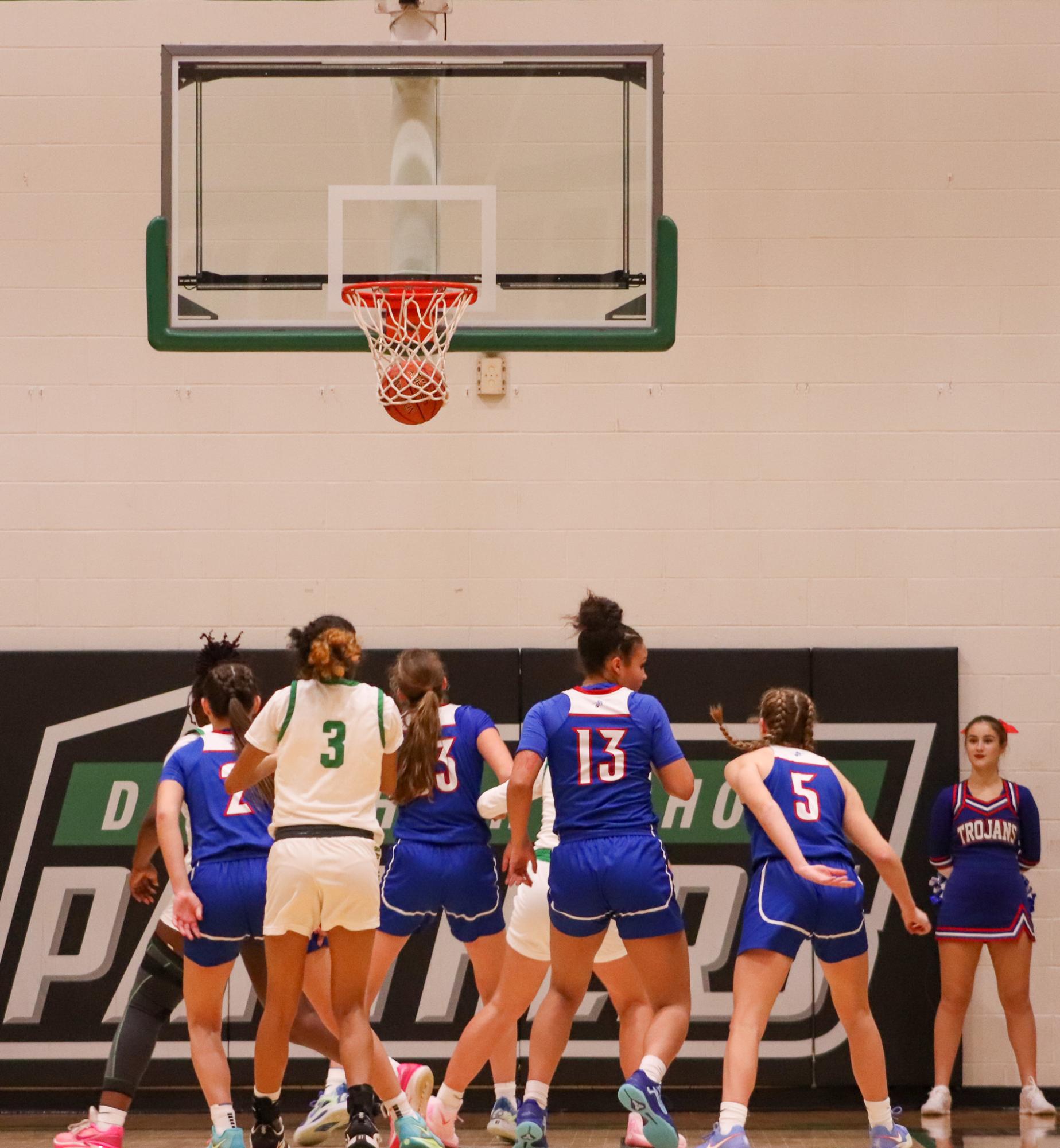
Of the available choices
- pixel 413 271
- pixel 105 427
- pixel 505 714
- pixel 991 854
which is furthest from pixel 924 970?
pixel 105 427

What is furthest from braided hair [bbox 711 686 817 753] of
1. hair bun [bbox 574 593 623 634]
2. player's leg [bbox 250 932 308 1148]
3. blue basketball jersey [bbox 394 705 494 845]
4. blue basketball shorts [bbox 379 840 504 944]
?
player's leg [bbox 250 932 308 1148]

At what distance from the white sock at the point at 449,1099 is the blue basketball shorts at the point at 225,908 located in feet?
3.66

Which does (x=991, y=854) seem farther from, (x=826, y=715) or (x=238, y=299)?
(x=238, y=299)

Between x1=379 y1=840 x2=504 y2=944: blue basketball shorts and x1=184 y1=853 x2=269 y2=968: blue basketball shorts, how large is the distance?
2.06ft

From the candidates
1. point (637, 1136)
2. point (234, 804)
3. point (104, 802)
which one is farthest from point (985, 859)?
point (104, 802)

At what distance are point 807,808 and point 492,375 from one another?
315 centimetres

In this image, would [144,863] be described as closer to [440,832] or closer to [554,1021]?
[440,832]

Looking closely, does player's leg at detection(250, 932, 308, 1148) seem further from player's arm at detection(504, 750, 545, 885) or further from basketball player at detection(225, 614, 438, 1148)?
player's arm at detection(504, 750, 545, 885)

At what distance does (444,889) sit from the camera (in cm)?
552

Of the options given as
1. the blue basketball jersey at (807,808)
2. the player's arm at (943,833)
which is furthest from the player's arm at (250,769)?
the player's arm at (943,833)

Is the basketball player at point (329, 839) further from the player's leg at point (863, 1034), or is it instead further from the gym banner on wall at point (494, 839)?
the gym banner on wall at point (494, 839)

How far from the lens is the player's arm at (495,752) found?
545cm

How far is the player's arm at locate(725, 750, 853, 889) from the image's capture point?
516 centimetres

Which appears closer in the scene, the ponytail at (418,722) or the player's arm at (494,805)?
the ponytail at (418,722)
